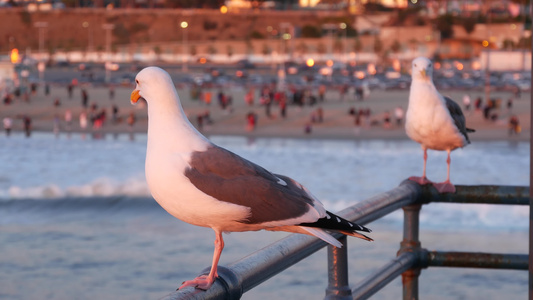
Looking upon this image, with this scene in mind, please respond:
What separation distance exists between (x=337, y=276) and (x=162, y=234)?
15.4 meters

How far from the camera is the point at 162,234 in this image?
18.8 metres

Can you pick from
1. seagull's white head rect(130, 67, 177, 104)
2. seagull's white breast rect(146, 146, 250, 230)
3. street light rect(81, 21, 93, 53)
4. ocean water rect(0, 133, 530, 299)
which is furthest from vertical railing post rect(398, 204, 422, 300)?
street light rect(81, 21, 93, 53)

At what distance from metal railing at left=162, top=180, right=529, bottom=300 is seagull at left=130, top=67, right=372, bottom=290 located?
144mm

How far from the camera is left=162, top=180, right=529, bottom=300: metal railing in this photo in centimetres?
297

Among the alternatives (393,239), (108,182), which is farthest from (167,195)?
(108,182)

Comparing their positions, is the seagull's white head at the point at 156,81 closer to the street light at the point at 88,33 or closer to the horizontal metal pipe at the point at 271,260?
the horizontal metal pipe at the point at 271,260

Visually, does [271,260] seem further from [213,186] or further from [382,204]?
[382,204]

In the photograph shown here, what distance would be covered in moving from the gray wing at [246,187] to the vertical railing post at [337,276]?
1.67 ft

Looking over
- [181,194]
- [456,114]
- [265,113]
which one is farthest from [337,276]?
[265,113]

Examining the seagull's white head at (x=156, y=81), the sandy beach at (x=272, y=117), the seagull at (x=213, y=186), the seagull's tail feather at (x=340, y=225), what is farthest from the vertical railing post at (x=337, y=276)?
the sandy beach at (x=272, y=117)

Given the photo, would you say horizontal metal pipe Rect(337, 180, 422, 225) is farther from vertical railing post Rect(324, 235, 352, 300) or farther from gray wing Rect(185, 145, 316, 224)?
gray wing Rect(185, 145, 316, 224)

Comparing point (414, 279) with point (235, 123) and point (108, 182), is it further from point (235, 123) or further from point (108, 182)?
point (235, 123)

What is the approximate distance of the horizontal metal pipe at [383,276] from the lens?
3.91 metres

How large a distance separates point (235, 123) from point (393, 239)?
3425 cm
